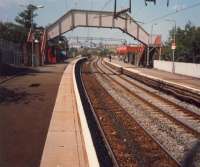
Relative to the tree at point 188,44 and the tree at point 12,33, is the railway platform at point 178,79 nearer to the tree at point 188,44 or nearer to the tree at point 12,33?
the tree at point 188,44

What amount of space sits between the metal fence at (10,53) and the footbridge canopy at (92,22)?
8.00 m

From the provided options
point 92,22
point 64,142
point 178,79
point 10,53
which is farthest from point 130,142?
point 92,22

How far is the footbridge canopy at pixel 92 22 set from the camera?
208 ft

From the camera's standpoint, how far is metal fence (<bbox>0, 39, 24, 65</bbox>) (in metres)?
45.0

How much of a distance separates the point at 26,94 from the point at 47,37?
45001mm

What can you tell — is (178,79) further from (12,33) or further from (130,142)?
(12,33)

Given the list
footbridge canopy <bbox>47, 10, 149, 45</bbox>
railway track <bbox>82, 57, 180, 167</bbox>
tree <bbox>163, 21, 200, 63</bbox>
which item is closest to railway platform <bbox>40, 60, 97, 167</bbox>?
railway track <bbox>82, 57, 180, 167</bbox>

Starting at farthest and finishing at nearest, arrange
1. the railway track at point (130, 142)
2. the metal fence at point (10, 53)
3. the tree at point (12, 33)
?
1. the tree at point (12, 33)
2. the metal fence at point (10, 53)
3. the railway track at point (130, 142)

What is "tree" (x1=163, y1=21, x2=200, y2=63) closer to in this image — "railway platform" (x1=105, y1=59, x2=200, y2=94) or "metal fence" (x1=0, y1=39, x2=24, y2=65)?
"railway platform" (x1=105, y1=59, x2=200, y2=94)

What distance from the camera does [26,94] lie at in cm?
2214

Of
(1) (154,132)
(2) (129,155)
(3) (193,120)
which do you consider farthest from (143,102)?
(2) (129,155)

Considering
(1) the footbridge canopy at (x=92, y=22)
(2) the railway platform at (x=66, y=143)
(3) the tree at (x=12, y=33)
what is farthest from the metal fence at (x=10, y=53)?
(3) the tree at (x=12, y=33)

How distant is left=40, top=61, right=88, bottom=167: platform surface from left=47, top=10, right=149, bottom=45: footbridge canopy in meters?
47.0

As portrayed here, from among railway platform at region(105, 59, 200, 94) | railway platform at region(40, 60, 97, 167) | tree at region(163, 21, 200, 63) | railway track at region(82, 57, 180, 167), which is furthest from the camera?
tree at region(163, 21, 200, 63)
